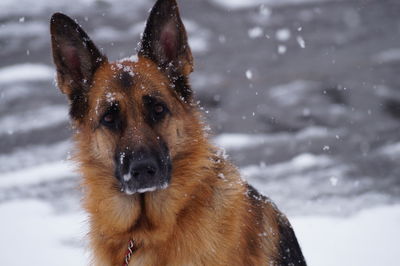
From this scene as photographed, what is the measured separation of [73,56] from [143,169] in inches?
41.9

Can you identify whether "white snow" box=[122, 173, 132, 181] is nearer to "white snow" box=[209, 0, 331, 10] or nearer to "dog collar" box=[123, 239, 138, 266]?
"dog collar" box=[123, 239, 138, 266]

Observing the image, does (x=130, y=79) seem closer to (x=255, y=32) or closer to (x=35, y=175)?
(x=35, y=175)

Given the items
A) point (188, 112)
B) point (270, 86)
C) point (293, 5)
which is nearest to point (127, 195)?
point (188, 112)

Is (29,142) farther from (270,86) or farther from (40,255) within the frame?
(270,86)

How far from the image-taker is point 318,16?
10453 mm

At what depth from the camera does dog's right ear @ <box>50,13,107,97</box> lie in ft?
12.3

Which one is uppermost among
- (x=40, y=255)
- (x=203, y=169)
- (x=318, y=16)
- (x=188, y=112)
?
(x=318, y=16)

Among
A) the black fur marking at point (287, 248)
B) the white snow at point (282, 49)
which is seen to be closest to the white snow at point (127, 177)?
the black fur marking at point (287, 248)

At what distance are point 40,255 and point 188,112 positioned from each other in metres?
2.96

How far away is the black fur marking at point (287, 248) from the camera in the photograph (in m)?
3.97

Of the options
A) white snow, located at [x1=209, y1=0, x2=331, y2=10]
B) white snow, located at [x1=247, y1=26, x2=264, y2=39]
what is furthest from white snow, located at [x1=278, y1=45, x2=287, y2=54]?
white snow, located at [x1=209, y1=0, x2=331, y2=10]

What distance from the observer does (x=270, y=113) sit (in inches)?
351

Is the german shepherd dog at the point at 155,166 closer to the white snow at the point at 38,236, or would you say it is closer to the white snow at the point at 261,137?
the white snow at the point at 38,236

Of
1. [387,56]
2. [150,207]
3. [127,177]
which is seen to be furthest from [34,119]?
[387,56]
